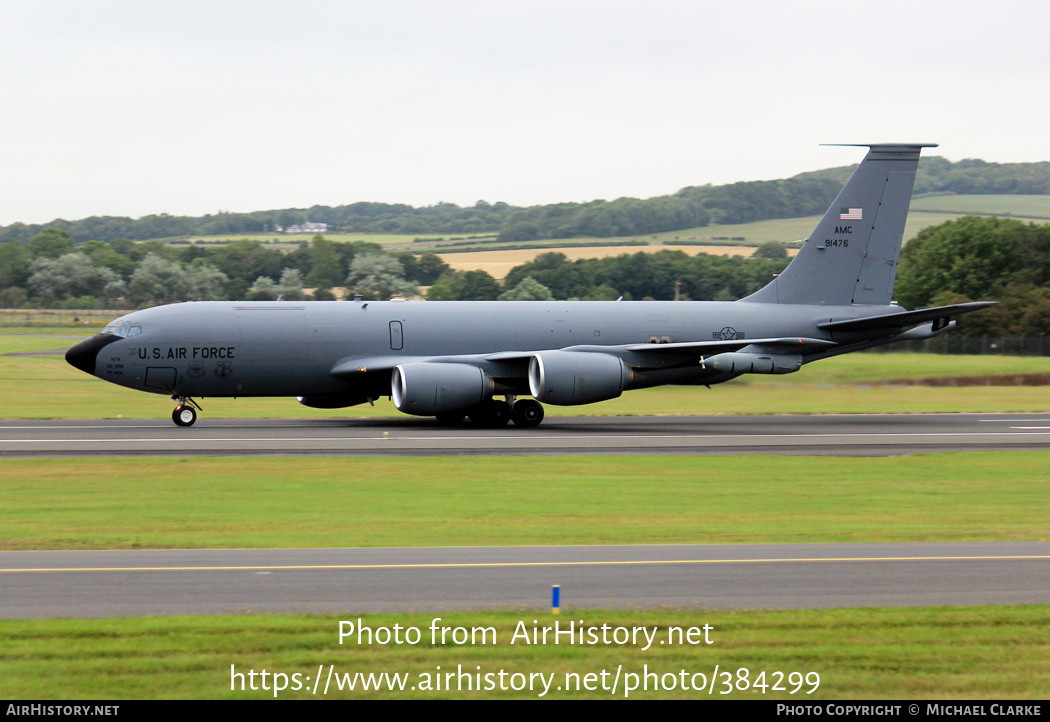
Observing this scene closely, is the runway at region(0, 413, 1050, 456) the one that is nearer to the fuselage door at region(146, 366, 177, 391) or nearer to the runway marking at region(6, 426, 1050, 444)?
the runway marking at region(6, 426, 1050, 444)

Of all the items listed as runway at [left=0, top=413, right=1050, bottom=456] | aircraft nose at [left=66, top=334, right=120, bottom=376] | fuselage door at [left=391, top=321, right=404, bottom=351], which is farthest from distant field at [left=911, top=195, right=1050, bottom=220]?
aircraft nose at [left=66, top=334, right=120, bottom=376]

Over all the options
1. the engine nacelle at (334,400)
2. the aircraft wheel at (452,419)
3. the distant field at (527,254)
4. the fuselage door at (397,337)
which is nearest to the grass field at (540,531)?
the aircraft wheel at (452,419)

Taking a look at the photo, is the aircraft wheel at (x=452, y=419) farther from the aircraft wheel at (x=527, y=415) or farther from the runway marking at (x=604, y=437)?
the runway marking at (x=604, y=437)

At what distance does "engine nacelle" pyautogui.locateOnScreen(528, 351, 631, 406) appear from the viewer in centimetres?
3319

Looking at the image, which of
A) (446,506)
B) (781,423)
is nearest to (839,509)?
(446,506)

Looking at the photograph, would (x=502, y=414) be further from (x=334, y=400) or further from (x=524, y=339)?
(x=334, y=400)

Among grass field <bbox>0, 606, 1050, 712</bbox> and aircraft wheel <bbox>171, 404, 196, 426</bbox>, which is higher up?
grass field <bbox>0, 606, 1050, 712</bbox>

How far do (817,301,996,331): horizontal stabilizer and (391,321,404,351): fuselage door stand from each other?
14.3m

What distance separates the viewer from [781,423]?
36656 mm

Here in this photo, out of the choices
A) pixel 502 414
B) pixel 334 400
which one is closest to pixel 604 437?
pixel 502 414

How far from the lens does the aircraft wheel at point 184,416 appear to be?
33656mm

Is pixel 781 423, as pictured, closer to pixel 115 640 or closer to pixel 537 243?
pixel 115 640
